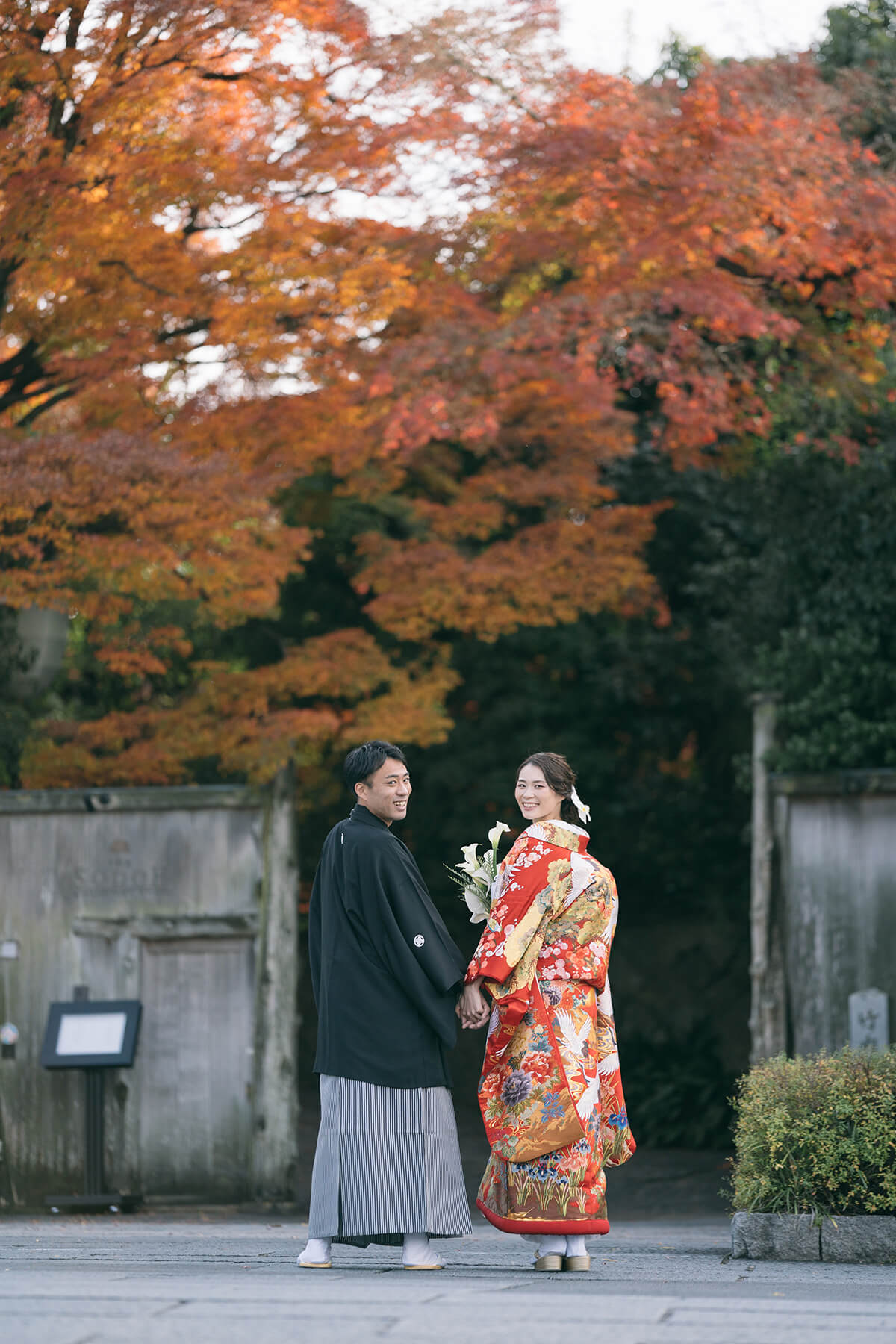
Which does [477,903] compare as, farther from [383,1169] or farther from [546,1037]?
[383,1169]

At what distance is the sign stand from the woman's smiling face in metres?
5.29

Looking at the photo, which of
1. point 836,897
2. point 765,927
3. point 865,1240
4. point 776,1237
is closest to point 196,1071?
point 765,927

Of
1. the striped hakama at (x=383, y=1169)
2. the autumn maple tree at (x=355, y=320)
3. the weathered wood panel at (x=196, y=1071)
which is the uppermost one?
the autumn maple tree at (x=355, y=320)

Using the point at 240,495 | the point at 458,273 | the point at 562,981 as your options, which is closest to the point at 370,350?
the point at 458,273

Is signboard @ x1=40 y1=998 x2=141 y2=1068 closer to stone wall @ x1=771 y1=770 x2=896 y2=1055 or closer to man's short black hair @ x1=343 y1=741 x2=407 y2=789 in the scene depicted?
stone wall @ x1=771 y1=770 x2=896 y2=1055

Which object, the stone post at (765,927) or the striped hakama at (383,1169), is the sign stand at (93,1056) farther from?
the striped hakama at (383,1169)

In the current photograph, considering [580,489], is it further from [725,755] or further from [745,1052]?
[745,1052]

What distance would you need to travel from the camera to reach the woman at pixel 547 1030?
5016 mm

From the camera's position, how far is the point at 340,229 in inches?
380

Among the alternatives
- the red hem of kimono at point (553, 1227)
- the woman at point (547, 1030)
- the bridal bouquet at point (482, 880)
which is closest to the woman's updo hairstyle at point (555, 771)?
the woman at point (547, 1030)

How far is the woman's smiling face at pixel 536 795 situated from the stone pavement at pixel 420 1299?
5.00 feet

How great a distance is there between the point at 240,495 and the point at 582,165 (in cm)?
310

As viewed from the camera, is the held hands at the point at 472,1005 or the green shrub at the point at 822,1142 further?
the green shrub at the point at 822,1142

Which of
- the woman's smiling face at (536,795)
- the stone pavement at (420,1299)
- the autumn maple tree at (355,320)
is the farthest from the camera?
the autumn maple tree at (355,320)
